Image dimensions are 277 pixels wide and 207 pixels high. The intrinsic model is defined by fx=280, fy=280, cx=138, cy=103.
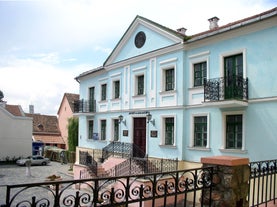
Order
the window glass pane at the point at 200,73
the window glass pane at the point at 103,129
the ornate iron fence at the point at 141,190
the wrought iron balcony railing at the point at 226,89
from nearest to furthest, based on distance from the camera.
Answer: the ornate iron fence at the point at 141,190, the wrought iron balcony railing at the point at 226,89, the window glass pane at the point at 200,73, the window glass pane at the point at 103,129

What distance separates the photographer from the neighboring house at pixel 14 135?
105 feet

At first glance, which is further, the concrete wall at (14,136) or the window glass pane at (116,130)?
the concrete wall at (14,136)

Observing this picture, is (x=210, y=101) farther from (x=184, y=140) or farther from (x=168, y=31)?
(x=168, y=31)

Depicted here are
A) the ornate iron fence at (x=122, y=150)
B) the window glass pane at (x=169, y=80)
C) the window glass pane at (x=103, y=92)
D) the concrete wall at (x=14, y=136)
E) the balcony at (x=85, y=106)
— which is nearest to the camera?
the window glass pane at (x=169, y=80)

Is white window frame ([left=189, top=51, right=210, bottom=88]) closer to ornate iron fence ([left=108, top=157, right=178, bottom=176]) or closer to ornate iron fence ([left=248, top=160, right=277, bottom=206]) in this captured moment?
ornate iron fence ([left=108, top=157, right=178, bottom=176])

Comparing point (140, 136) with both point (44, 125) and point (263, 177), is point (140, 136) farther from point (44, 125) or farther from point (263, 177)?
point (44, 125)

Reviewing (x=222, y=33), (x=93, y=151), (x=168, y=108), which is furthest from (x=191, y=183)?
(x=93, y=151)

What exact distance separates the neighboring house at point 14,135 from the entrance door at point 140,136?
20765 mm

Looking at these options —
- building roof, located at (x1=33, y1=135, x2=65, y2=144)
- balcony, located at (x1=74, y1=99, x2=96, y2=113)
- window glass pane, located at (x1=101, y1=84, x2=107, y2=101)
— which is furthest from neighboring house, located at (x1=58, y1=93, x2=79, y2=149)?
window glass pane, located at (x1=101, y1=84, x2=107, y2=101)

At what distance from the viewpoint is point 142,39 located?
1712 centimetres

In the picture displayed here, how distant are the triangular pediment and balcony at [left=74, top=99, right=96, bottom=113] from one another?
12.5 feet

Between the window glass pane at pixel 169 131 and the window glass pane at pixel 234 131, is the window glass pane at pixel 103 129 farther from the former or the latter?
the window glass pane at pixel 234 131

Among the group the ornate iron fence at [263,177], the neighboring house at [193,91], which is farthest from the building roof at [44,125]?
the ornate iron fence at [263,177]

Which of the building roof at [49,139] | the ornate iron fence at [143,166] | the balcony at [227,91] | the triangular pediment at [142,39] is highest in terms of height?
the triangular pediment at [142,39]
